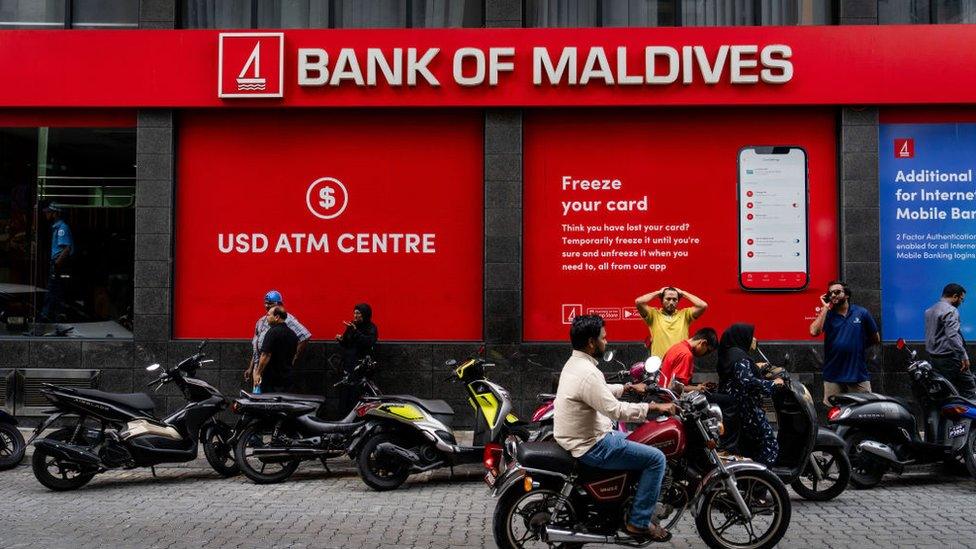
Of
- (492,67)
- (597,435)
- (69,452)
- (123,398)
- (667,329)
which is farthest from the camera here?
(492,67)

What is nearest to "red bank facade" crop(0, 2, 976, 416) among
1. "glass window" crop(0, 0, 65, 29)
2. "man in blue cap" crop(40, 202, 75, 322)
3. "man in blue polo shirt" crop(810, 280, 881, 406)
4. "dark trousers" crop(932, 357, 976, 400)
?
"man in blue cap" crop(40, 202, 75, 322)

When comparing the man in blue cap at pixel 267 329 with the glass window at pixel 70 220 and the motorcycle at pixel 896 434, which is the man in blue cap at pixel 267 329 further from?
the motorcycle at pixel 896 434

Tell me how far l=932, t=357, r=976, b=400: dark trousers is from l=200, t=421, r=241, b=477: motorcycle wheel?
7.75m

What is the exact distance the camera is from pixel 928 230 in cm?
1305

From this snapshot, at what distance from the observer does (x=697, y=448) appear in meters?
7.00

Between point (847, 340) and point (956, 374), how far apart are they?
4.08 feet

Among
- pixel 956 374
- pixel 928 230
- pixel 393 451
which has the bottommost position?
pixel 393 451

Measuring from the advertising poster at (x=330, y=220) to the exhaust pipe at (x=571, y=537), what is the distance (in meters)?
6.96

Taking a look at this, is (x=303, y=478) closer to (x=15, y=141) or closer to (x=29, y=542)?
(x=29, y=542)

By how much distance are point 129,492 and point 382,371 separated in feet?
13.7

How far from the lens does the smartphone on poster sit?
13.1 metres

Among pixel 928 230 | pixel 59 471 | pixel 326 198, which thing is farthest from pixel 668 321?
pixel 59 471

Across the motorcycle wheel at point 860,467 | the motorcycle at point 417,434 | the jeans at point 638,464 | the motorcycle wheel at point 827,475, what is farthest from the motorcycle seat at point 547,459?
the motorcycle wheel at point 860,467

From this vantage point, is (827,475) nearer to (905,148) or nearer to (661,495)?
(661,495)
